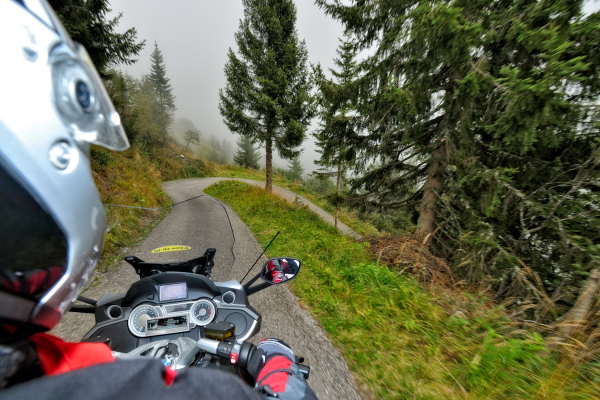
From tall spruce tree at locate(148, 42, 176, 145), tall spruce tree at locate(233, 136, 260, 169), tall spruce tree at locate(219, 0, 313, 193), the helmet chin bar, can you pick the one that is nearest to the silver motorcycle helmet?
the helmet chin bar

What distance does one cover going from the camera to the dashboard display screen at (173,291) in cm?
141

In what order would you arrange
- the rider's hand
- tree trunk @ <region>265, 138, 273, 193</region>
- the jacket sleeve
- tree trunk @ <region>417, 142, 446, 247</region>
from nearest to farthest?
the jacket sleeve → the rider's hand → tree trunk @ <region>417, 142, 446, 247</region> → tree trunk @ <region>265, 138, 273, 193</region>

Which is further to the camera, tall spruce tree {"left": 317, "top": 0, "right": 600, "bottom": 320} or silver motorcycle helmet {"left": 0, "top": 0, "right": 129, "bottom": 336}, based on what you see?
tall spruce tree {"left": 317, "top": 0, "right": 600, "bottom": 320}

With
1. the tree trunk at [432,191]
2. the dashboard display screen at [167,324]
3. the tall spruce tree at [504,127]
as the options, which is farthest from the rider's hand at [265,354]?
the tree trunk at [432,191]

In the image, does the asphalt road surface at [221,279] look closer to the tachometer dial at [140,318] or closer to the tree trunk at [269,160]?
the tachometer dial at [140,318]

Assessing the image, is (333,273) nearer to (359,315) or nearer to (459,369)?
(359,315)

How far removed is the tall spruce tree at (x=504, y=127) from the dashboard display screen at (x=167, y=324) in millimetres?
3718

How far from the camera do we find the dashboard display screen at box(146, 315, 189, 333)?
1.37 meters

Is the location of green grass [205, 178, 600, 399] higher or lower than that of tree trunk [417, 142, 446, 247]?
lower

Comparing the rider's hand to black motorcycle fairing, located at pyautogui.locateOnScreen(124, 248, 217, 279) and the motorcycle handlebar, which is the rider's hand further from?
black motorcycle fairing, located at pyautogui.locateOnScreen(124, 248, 217, 279)

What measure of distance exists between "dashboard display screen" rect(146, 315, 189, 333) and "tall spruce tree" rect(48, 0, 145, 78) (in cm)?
683

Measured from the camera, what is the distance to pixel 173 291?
4.70 feet

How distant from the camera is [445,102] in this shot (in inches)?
163

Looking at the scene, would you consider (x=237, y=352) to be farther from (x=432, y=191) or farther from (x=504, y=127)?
(x=432, y=191)
